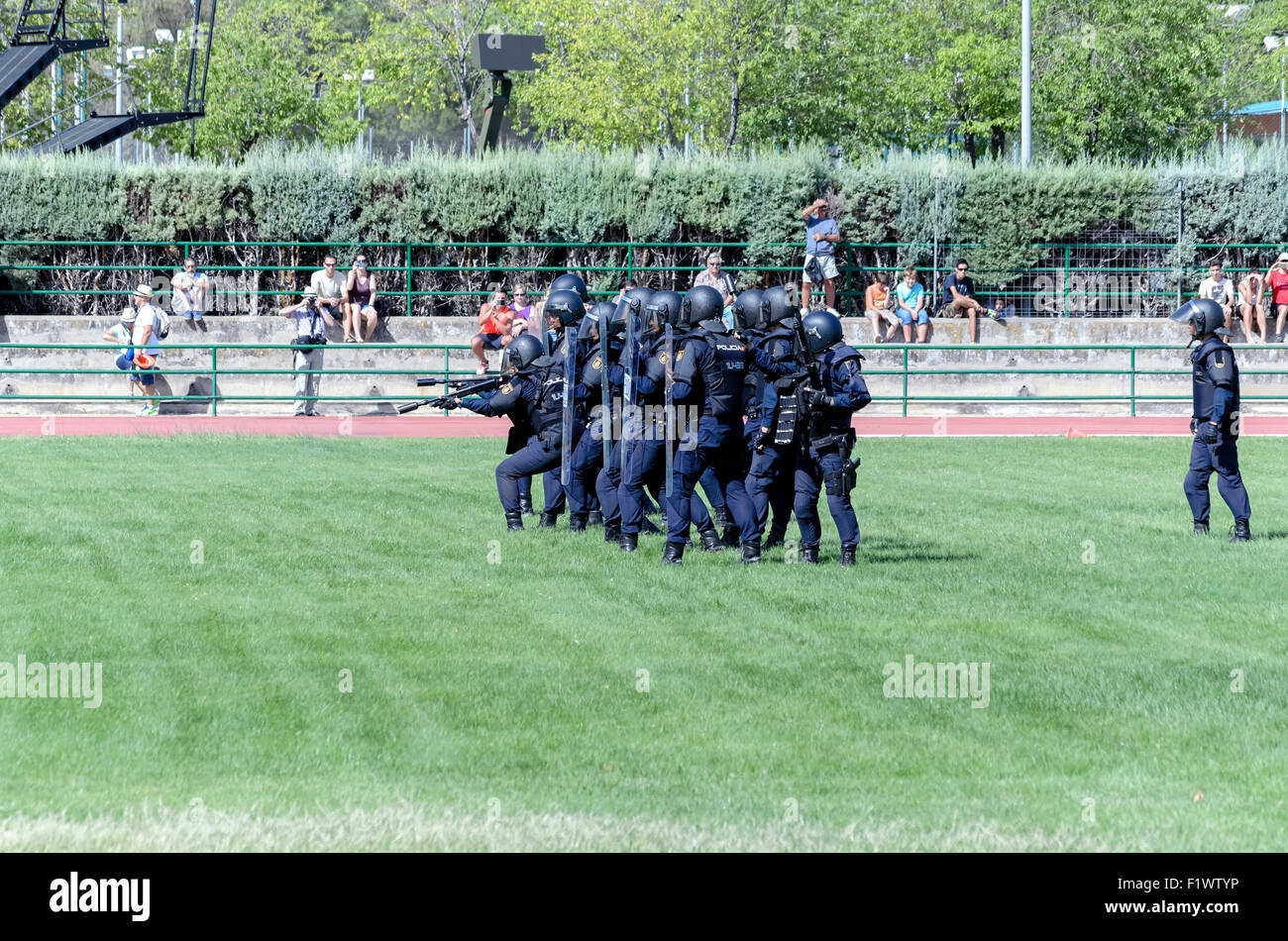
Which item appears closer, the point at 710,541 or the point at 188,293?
the point at 710,541

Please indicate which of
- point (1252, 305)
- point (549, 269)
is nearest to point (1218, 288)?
point (1252, 305)

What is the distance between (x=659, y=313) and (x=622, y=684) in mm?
4787

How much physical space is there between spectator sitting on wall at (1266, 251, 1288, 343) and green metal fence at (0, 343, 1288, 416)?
0.86m

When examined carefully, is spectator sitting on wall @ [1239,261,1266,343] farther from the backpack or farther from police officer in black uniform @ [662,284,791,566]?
police officer in black uniform @ [662,284,791,566]

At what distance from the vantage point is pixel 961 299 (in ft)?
103

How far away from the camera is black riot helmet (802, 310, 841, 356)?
43.2 ft

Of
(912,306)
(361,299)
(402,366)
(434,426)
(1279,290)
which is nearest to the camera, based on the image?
(434,426)

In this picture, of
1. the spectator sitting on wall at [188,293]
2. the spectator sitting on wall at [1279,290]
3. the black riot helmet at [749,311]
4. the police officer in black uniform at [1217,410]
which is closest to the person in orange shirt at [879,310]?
the spectator sitting on wall at [1279,290]

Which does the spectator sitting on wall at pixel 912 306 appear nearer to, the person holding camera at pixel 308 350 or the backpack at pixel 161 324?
the person holding camera at pixel 308 350

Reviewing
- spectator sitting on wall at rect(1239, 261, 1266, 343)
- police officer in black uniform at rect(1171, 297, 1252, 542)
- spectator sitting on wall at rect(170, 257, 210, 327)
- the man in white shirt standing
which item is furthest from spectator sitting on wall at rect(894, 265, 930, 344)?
police officer in black uniform at rect(1171, 297, 1252, 542)

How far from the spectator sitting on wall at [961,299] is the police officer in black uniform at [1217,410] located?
53.7 ft

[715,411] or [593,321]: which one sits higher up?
[593,321]

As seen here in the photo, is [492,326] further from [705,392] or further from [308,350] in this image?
[705,392]
